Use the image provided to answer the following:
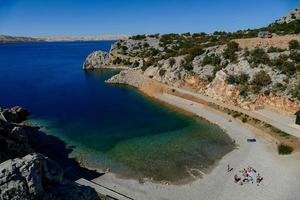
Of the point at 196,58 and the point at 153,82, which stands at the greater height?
the point at 196,58

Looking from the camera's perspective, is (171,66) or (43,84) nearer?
(171,66)

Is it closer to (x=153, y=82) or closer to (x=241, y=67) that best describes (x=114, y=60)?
(x=153, y=82)

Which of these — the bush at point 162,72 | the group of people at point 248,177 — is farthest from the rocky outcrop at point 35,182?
the bush at point 162,72

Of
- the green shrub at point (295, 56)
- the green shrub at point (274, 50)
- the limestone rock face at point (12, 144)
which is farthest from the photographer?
the green shrub at point (274, 50)

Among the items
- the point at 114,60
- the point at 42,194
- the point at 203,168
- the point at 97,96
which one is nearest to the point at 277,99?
the point at 203,168

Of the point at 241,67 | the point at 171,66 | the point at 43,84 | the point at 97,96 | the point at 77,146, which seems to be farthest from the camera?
the point at 43,84

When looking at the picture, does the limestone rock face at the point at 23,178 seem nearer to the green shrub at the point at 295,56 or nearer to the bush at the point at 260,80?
the bush at the point at 260,80

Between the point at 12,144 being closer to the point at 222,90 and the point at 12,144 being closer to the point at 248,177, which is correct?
the point at 248,177
